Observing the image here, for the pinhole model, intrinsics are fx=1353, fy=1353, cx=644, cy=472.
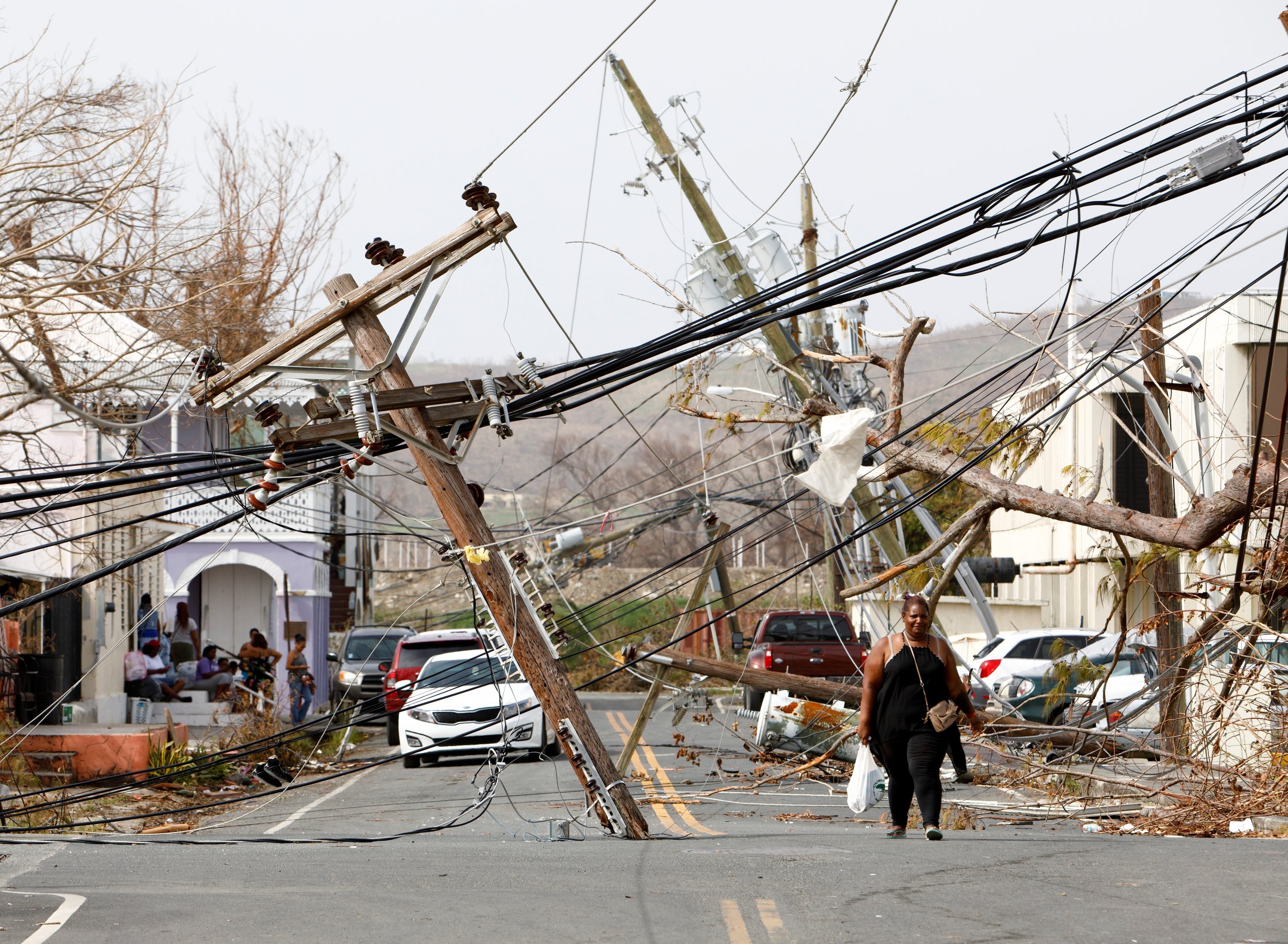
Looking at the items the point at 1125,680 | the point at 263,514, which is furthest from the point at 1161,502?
the point at 263,514

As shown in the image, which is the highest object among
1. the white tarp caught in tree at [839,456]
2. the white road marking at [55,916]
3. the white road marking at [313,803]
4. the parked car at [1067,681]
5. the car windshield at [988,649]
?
the white tarp caught in tree at [839,456]

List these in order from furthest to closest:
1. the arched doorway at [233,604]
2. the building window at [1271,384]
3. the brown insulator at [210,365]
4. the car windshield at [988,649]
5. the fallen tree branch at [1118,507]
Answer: the arched doorway at [233,604]
the building window at [1271,384]
the car windshield at [988,649]
the fallen tree branch at [1118,507]
the brown insulator at [210,365]

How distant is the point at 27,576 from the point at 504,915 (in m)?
12.8

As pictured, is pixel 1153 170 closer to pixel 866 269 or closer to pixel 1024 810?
pixel 866 269

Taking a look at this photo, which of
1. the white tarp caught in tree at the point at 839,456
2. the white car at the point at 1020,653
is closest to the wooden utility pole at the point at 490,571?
the white tarp caught in tree at the point at 839,456

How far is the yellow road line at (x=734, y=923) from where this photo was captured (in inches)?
243

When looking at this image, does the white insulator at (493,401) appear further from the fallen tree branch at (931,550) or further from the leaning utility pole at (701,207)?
the leaning utility pole at (701,207)

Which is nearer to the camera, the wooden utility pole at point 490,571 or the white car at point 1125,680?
the wooden utility pole at point 490,571

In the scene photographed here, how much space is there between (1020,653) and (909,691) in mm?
14188

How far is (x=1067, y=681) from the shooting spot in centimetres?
1341

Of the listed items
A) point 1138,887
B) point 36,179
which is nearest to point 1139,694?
point 1138,887

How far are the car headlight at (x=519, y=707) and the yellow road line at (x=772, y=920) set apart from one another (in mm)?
11445

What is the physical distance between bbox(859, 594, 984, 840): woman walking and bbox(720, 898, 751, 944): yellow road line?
8.39 ft

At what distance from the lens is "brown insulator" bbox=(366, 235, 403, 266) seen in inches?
391
